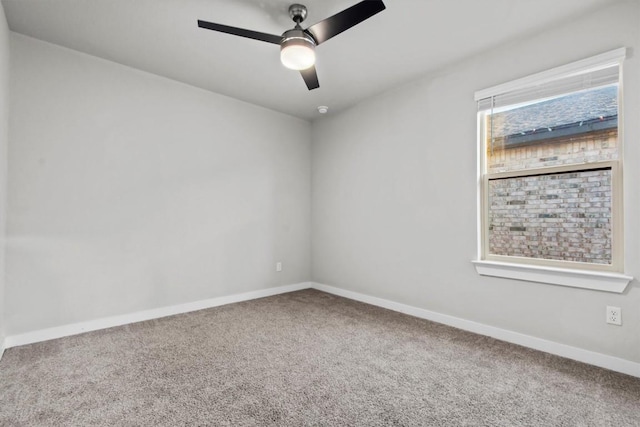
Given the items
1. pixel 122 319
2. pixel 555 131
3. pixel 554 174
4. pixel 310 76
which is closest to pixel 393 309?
pixel 554 174

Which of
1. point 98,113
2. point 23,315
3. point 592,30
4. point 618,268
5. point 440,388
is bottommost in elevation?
point 440,388

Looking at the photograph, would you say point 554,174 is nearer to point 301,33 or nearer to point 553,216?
point 553,216

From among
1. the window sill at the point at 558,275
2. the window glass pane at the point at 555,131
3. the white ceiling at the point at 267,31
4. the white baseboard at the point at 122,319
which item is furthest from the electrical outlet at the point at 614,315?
the white baseboard at the point at 122,319

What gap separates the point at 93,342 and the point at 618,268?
403 centimetres

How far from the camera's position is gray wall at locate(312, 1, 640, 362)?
6.98 feet

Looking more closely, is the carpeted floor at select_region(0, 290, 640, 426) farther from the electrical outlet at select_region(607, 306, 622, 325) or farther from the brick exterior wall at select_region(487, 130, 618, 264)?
the brick exterior wall at select_region(487, 130, 618, 264)

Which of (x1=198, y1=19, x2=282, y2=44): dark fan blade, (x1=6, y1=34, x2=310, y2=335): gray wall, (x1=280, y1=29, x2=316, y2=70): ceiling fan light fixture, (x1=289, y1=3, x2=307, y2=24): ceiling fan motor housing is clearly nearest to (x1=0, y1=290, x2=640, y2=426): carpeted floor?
(x1=6, y1=34, x2=310, y2=335): gray wall

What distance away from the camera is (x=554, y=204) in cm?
248

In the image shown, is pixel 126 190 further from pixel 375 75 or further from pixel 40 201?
pixel 375 75

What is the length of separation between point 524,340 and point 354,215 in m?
2.16

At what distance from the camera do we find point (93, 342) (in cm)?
259

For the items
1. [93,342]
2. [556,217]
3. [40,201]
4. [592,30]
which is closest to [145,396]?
[93,342]

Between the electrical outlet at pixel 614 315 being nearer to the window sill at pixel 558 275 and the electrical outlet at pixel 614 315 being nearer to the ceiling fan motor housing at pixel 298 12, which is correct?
the window sill at pixel 558 275

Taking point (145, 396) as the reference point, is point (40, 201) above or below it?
above
